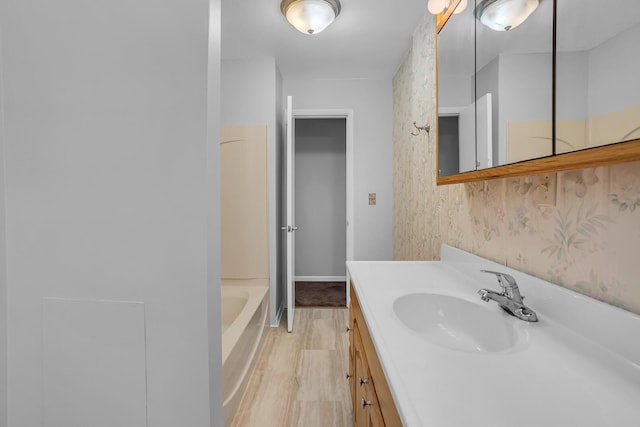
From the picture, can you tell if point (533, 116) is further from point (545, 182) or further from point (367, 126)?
point (367, 126)

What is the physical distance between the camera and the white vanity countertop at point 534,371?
0.49 meters

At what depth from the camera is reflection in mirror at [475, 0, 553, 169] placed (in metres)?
0.82

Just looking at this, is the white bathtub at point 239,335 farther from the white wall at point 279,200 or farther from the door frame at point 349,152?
the door frame at point 349,152

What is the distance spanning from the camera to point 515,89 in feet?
3.11

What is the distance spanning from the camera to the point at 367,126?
328 centimetres

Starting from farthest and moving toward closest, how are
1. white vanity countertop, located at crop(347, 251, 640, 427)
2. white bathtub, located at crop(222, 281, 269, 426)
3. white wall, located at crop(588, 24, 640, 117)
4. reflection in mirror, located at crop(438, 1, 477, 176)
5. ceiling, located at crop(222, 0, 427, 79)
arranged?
ceiling, located at crop(222, 0, 427, 79) < white bathtub, located at crop(222, 281, 269, 426) < reflection in mirror, located at crop(438, 1, 477, 176) < white wall, located at crop(588, 24, 640, 117) < white vanity countertop, located at crop(347, 251, 640, 427)

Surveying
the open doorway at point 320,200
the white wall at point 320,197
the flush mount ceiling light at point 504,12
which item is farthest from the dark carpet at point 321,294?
the flush mount ceiling light at point 504,12

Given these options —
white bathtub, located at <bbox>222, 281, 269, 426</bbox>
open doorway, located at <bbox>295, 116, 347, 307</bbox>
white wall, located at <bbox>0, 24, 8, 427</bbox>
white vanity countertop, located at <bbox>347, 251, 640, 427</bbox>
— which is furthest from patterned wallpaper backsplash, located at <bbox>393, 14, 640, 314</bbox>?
open doorway, located at <bbox>295, 116, 347, 307</bbox>

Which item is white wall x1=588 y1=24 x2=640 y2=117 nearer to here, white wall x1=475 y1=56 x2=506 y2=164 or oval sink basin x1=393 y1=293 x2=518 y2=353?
white wall x1=475 y1=56 x2=506 y2=164

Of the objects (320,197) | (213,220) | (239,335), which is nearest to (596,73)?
(213,220)

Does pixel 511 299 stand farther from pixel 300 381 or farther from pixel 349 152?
pixel 349 152

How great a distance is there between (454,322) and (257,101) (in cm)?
245

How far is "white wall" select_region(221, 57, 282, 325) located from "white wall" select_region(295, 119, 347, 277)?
1566 millimetres

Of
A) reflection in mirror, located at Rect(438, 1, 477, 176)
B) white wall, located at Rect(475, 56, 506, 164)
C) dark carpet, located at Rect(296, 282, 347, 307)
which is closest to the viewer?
white wall, located at Rect(475, 56, 506, 164)
